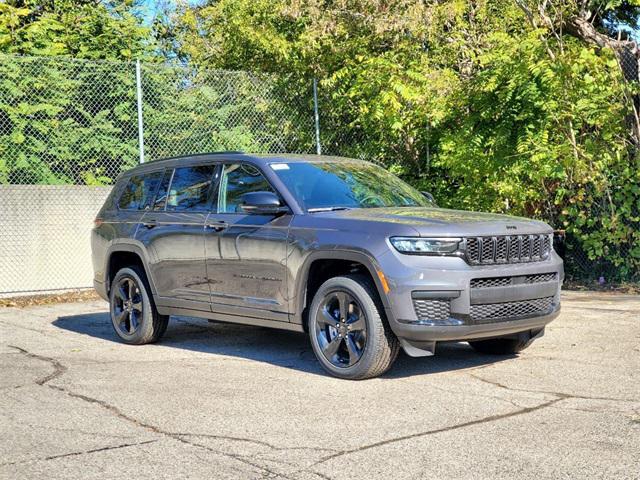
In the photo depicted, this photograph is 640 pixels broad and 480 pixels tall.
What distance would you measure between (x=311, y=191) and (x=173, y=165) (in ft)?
6.10

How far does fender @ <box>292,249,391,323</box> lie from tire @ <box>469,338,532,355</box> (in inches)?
65.9

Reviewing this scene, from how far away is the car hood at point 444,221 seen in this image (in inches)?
271

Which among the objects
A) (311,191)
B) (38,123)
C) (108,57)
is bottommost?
(311,191)

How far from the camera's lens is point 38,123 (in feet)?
43.6

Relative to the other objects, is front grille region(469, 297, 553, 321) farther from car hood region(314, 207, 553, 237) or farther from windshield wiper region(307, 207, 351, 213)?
windshield wiper region(307, 207, 351, 213)

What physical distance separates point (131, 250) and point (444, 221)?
3525mm

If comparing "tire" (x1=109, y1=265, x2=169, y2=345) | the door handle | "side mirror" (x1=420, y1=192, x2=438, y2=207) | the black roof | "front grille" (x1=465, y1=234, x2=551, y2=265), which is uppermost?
the black roof

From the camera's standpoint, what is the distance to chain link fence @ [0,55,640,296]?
1302 cm

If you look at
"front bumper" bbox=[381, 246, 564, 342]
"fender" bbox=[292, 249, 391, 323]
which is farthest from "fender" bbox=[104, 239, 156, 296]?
"front bumper" bbox=[381, 246, 564, 342]

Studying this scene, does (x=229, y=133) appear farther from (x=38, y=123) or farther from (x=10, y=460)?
(x=10, y=460)

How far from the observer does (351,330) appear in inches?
279

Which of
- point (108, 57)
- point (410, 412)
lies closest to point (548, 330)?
point (410, 412)

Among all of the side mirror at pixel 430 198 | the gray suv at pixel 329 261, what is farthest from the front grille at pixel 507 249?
the side mirror at pixel 430 198

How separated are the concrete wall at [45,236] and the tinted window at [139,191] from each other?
3.85 metres
